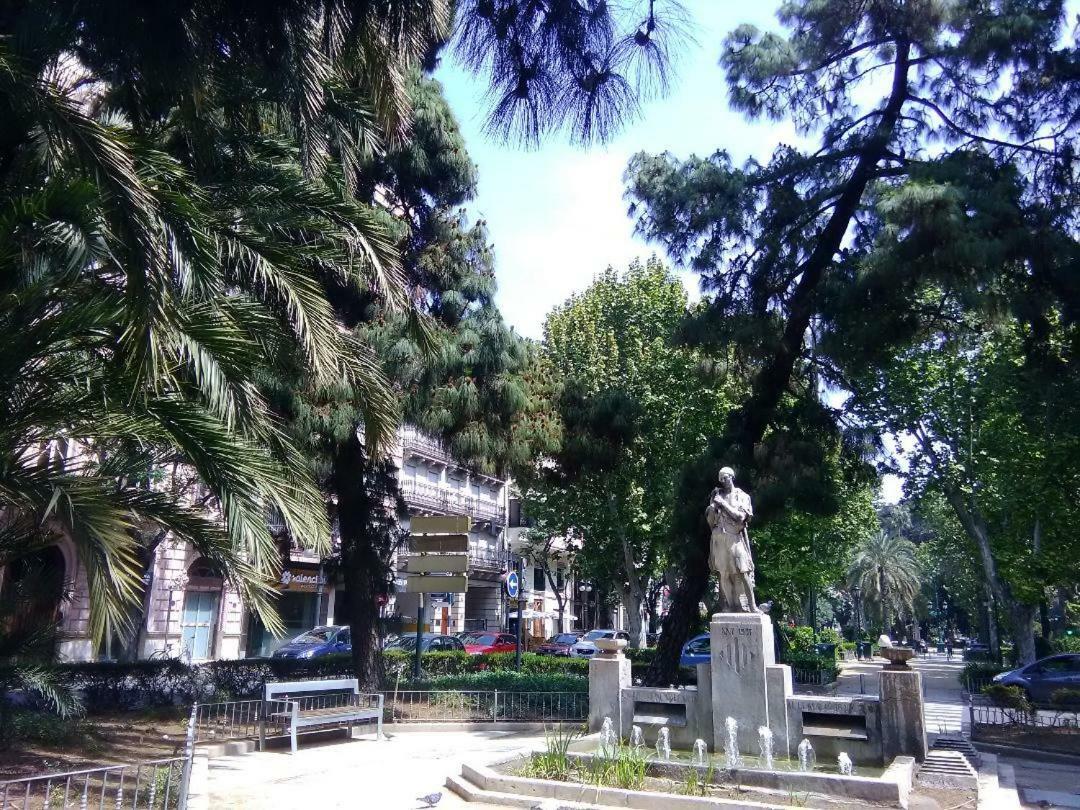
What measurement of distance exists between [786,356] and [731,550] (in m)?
6.01

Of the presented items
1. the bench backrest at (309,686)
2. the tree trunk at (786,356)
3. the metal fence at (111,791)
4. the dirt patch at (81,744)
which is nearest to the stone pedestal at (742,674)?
the tree trunk at (786,356)

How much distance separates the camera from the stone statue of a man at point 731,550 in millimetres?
10977

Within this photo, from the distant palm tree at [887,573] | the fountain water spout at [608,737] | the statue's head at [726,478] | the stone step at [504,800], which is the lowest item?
the stone step at [504,800]

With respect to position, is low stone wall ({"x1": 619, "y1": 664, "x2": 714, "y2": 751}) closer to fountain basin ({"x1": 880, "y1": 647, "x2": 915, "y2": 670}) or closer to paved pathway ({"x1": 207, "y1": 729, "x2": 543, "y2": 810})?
paved pathway ({"x1": 207, "y1": 729, "x2": 543, "y2": 810})

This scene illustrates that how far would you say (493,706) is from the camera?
1521cm

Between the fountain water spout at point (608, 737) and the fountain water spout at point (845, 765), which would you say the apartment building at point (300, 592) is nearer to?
the fountain water spout at point (608, 737)

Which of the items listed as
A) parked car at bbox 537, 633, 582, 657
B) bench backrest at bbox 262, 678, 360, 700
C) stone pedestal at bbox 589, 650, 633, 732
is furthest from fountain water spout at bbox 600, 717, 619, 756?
parked car at bbox 537, 633, 582, 657

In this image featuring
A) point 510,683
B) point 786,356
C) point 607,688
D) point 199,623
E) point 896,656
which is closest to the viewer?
point 896,656

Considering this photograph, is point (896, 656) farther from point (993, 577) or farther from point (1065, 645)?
point (1065, 645)

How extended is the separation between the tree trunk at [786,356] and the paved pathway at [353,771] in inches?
145

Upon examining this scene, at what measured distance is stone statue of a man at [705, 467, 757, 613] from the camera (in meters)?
11.0

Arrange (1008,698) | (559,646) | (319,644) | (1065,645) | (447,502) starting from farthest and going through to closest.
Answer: (447,502) < (559,646) < (1065,645) < (319,644) < (1008,698)

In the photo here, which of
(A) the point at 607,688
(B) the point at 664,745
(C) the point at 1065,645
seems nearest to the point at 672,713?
(B) the point at 664,745

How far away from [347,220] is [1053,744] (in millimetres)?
13407
